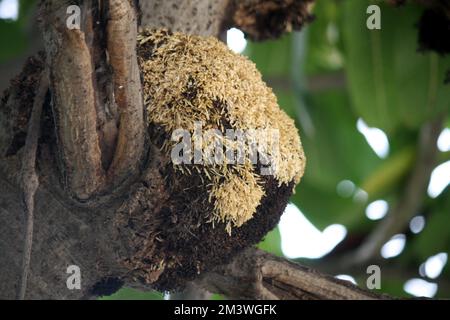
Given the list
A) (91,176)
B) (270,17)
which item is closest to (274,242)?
(270,17)

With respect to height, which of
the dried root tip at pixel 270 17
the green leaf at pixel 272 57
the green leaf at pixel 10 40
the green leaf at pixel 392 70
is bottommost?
the dried root tip at pixel 270 17

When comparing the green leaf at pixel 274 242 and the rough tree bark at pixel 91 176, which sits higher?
the green leaf at pixel 274 242

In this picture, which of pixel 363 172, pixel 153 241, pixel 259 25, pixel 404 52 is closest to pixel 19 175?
pixel 153 241

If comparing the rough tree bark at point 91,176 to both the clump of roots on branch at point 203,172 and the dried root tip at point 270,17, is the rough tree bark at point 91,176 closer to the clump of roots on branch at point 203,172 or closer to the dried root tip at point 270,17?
the clump of roots on branch at point 203,172

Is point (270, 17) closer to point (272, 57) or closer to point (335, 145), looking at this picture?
point (272, 57)

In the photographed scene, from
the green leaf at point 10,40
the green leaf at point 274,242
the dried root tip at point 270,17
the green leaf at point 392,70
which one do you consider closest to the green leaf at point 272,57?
the green leaf at point 392,70

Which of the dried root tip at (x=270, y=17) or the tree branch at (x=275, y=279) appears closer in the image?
the tree branch at (x=275, y=279)
